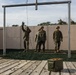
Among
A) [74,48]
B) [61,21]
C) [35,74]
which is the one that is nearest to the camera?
[35,74]

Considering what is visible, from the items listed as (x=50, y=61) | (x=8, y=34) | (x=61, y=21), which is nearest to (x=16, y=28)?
(x=8, y=34)

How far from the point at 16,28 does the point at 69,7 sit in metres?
9.31

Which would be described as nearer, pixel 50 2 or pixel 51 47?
pixel 50 2

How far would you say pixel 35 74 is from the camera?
8133 millimetres

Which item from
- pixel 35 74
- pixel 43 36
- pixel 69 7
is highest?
pixel 69 7

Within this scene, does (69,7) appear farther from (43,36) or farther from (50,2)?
(43,36)

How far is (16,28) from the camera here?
2269cm

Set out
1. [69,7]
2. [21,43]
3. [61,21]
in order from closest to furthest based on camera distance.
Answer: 1. [69,7]
2. [21,43]
3. [61,21]

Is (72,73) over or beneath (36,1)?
beneath

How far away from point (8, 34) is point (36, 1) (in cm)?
926

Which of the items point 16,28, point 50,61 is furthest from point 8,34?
point 50,61

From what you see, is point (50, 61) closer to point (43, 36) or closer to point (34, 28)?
point (43, 36)

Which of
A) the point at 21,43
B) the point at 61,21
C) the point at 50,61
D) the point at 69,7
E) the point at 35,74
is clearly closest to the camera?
the point at 35,74

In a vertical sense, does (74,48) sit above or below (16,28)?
below
